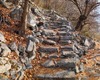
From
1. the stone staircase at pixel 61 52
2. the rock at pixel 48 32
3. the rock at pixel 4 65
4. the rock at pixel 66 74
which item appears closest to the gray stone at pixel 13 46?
the rock at pixel 4 65

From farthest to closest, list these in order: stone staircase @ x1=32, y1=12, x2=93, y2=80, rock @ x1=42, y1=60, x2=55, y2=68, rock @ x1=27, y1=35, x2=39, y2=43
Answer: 1. rock @ x1=27, y1=35, x2=39, y2=43
2. rock @ x1=42, y1=60, x2=55, y2=68
3. stone staircase @ x1=32, y1=12, x2=93, y2=80

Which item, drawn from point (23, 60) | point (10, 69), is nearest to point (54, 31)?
point (23, 60)

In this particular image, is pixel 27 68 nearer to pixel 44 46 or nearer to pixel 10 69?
pixel 10 69

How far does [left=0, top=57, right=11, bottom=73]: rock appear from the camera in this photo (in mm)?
10047

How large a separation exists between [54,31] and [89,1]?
5.77 m

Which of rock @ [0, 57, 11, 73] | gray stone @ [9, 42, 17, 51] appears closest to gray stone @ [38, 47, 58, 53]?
gray stone @ [9, 42, 17, 51]

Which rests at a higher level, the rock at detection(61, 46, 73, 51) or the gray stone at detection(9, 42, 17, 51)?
the gray stone at detection(9, 42, 17, 51)

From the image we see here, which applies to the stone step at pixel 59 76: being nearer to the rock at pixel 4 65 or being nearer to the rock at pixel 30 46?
the rock at pixel 4 65

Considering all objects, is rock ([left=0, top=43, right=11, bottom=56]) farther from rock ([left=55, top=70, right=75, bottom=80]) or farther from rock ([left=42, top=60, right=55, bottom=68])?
rock ([left=55, top=70, right=75, bottom=80])

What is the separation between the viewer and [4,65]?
1024cm

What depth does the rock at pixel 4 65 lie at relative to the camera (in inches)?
396

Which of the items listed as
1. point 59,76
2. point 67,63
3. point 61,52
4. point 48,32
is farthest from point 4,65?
point 48,32

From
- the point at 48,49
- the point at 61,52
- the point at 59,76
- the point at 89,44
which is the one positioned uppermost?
the point at 48,49

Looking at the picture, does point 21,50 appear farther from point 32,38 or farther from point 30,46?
point 32,38
